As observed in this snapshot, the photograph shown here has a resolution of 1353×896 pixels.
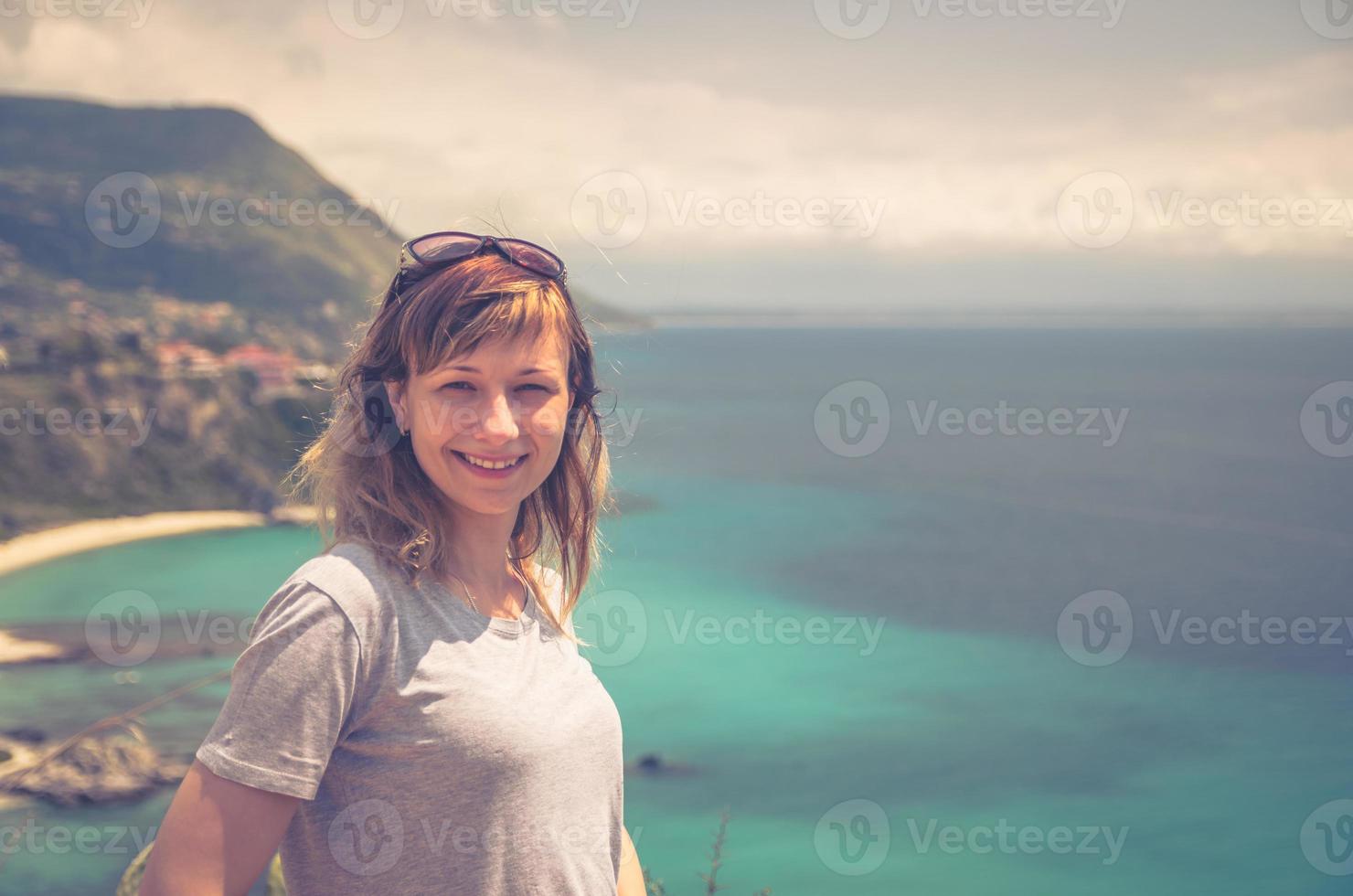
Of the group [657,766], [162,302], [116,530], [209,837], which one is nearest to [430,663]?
[209,837]

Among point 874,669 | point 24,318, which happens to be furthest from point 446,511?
point 24,318

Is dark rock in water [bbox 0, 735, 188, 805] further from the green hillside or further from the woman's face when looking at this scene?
the woman's face

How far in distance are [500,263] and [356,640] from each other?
675mm

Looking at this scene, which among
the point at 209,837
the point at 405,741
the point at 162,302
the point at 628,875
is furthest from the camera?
the point at 162,302

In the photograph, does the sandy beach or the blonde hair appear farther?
the sandy beach

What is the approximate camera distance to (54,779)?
2530 cm

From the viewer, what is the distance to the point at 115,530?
170 ft

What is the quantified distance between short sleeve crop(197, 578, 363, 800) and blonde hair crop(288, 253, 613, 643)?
199 mm

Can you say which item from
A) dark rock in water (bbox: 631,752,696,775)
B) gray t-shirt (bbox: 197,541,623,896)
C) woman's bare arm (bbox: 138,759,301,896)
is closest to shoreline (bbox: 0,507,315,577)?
dark rock in water (bbox: 631,752,696,775)

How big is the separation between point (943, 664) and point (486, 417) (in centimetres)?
3843

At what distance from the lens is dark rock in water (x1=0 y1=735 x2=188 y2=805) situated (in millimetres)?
24281

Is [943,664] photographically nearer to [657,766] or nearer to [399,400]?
[657,766]

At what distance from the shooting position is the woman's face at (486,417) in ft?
5.77

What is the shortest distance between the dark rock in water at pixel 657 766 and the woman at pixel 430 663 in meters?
27.4
